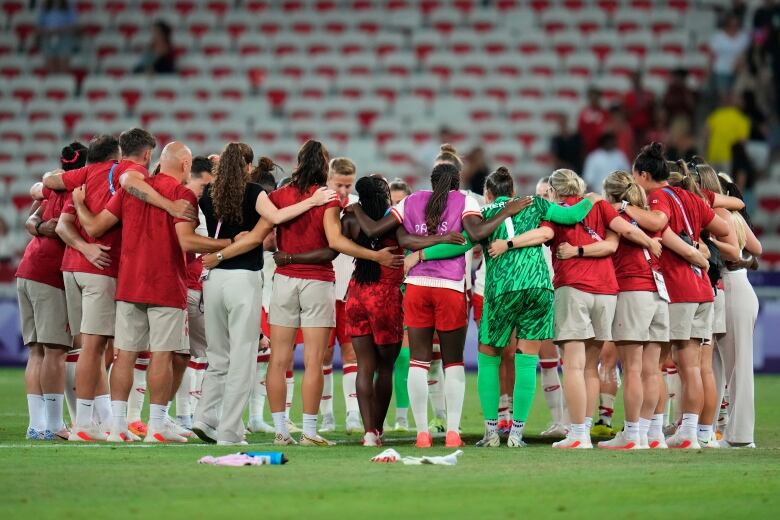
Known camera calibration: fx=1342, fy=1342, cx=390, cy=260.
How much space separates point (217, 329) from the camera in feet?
36.1

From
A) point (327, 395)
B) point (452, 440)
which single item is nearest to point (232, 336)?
point (452, 440)

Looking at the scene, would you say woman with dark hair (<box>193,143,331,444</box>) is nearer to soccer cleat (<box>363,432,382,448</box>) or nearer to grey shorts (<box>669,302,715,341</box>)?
soccer cleat (<box>363,432,382,448</box>)

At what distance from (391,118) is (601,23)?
4.90 metres

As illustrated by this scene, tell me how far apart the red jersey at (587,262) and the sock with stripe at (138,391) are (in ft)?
13.2

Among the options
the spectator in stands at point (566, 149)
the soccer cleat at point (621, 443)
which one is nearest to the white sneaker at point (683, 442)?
the soccer cleat at point (621, 443)

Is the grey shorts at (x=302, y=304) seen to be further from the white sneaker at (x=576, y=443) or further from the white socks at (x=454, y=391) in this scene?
the white sneaker at (x=576, y=443)

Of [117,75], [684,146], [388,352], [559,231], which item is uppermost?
[117,75]

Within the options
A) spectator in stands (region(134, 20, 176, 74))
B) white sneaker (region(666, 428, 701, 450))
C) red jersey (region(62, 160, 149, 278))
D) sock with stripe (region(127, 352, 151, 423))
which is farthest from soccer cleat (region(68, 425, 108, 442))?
spectator in stands (region(134, 20, 176, 74))

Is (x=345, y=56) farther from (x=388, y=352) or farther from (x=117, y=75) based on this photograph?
(x=388, y=352)

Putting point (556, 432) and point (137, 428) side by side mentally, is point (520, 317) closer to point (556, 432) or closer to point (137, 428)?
point (556, 432)

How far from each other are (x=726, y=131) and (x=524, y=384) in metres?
14.0

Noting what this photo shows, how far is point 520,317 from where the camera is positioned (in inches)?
448

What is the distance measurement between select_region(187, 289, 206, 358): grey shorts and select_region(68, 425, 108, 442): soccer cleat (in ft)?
4.79

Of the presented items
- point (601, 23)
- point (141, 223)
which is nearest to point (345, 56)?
point (601, 23)
